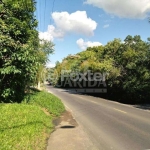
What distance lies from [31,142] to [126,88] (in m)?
22.6

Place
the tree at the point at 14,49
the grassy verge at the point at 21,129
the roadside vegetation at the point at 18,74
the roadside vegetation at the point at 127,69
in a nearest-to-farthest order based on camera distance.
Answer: the grassy verge at the point at 21,129 → the roadside vegetation at the point at 18,74 → the tree at the point at 14,49 → the roadside vegetation at the point at 127,69

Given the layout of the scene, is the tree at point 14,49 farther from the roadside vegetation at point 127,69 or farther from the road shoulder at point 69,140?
the roadside vegetation at point 127,69

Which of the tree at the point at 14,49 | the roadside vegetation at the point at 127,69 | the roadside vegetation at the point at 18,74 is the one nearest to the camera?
the roadside vegetation at the point at 18,74

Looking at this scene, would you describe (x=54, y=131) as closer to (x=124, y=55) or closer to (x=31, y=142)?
(x=31, y=142)

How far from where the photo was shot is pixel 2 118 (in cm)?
870
